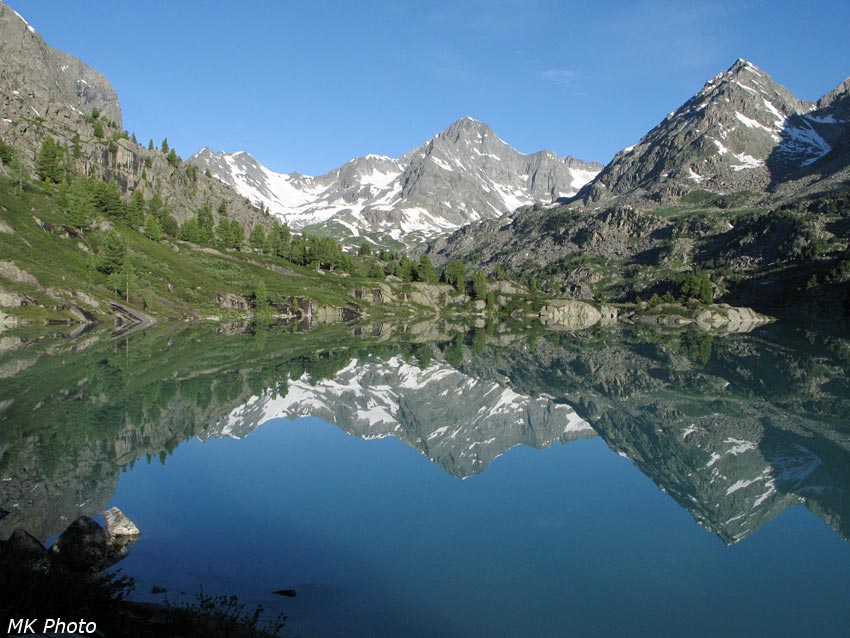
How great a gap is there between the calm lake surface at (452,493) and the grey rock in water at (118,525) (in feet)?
1.56

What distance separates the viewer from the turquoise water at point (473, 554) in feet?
44.3

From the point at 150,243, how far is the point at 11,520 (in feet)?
456

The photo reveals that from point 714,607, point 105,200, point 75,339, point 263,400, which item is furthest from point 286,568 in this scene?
point 105,200

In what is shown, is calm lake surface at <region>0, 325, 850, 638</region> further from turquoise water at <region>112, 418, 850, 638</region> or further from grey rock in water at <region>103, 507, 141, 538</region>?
grey rock in water at <region>103, 507, 141, 538</region>

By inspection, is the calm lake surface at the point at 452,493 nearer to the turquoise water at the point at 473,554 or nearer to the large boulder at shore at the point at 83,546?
the turquoise water at the point at 473,554

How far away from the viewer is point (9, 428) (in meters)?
26.8

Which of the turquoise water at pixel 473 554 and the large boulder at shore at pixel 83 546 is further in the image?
the large boulder at shore at pixel 83 546

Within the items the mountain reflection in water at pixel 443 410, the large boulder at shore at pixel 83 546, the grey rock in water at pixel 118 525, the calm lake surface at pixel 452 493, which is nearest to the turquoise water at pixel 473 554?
the calm lake surface at pixel 452 493

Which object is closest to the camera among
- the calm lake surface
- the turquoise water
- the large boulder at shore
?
the turquoise water

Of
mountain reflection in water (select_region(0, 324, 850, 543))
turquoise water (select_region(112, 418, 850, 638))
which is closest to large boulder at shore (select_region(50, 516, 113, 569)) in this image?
turquoise water (select_region(112, 418, 850, 638))

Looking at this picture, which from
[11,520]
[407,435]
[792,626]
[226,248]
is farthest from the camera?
[226,248]

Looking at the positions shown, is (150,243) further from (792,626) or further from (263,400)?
(792,626)

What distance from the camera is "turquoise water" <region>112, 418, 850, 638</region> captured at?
13.5 metres

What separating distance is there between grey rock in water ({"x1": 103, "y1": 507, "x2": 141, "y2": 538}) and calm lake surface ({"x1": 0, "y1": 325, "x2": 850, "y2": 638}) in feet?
1.56
